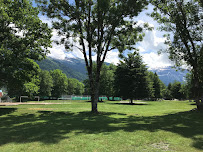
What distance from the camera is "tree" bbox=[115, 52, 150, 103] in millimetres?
47219

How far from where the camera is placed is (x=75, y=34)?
20.2m

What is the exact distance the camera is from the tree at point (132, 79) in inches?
1859

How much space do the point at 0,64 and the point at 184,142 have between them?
1931 centimetres

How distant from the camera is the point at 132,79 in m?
47.9

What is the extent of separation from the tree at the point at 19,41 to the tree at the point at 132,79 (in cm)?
3051

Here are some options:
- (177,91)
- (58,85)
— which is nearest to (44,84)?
(58,85)

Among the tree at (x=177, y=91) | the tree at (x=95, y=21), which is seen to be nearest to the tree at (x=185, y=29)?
the tree at (x=95, y=21)

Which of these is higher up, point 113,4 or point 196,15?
point 113,4

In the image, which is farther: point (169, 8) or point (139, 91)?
point (139, 91)

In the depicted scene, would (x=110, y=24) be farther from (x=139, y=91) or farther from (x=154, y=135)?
(x=139, y=91)

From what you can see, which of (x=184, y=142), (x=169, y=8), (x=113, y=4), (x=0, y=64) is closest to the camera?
(x=184, y=142)

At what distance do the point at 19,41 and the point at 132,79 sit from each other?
114 feet

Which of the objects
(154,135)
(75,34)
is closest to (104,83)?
(75,34)

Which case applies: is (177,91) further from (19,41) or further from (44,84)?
(19,41)
